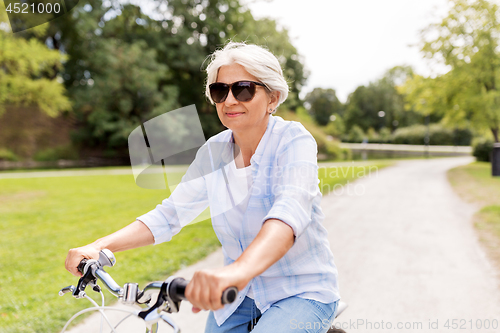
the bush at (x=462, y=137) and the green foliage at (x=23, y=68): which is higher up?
the green foliage at (x=23, y=68)

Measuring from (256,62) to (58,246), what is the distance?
596 centimetres

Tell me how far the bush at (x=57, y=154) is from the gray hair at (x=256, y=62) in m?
26.5

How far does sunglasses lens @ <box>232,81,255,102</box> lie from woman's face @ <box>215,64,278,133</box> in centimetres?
1

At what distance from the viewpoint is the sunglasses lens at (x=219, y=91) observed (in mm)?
Answer: 1446

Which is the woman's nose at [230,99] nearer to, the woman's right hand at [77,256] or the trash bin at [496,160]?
the woman's right hand at [77,256]

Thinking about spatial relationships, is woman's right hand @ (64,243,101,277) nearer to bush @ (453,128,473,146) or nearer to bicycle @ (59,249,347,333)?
bicycle @ (59,249,347,333)

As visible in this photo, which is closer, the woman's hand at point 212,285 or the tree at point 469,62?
the woman's hand at point 212,285

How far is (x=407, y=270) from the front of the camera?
457 centimetres

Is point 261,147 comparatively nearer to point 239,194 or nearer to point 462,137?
point 239,194

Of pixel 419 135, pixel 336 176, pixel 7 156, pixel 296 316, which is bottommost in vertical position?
pixel 419 135

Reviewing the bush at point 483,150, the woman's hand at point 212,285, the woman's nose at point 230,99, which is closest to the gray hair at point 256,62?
the woman's nose at point 230,99

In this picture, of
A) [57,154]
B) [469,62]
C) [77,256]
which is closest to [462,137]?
[469,62]

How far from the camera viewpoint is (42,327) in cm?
326

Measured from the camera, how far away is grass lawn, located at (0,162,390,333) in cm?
373
